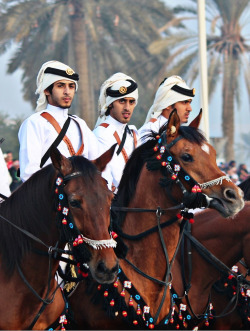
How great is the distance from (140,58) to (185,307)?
66.8 ft

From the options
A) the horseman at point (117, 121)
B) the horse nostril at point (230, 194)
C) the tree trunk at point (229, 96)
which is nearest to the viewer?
the horse nostril at point (230, 194)

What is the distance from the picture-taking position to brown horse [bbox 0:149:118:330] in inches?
196

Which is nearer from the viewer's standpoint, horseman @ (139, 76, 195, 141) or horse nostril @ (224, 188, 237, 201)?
horse nostril @ (224, 188, 237, 201)

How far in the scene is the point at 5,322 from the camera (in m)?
5.25

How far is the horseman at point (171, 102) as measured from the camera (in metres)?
8.27

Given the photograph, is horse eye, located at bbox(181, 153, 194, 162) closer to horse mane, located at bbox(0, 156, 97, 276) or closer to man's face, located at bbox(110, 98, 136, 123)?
horse mane, located at bbox(0, 156, 97, 276)

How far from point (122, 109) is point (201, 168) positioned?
1.95 metres

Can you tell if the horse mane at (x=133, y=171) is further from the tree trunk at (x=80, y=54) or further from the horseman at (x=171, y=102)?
the tree trunk at (x=80, y=54)

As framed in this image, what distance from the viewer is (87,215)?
498 centimetres

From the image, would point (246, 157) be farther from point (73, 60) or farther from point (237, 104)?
point (73, 60)

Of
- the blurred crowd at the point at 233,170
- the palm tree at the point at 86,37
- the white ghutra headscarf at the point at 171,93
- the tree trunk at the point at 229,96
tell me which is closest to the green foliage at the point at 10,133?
the palm tree at the point at 86,37

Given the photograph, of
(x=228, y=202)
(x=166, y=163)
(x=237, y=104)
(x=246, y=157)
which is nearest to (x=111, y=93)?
(x=166, y=163)

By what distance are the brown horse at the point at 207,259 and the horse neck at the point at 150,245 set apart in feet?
2.47

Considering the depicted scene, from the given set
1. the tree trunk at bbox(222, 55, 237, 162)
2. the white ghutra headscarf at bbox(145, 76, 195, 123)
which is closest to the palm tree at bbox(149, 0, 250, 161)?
the tree trunk at bbox(222, 55, 237, 162)
